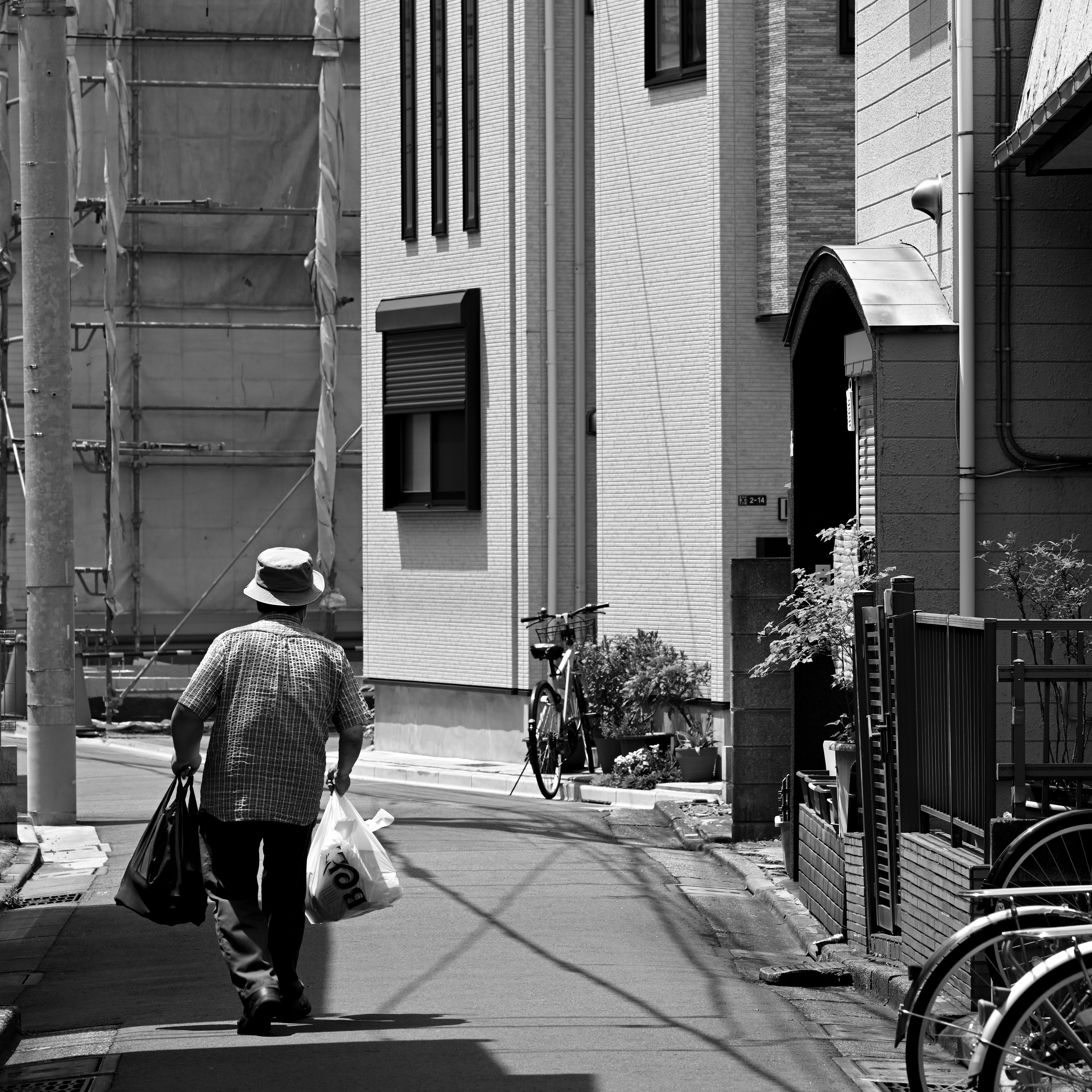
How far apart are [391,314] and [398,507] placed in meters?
2.25

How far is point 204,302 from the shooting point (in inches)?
1179

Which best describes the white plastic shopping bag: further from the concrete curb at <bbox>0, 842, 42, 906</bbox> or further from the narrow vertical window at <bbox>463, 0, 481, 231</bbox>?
the narrow vertical window at <bbox>463, 0, 481, 231</bbox>

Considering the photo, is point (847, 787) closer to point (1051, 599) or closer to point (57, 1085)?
point (1051, 599)

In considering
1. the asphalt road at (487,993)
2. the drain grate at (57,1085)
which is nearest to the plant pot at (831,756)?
the asphalt road at (487,993)

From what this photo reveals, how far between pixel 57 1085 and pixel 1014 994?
3.38m

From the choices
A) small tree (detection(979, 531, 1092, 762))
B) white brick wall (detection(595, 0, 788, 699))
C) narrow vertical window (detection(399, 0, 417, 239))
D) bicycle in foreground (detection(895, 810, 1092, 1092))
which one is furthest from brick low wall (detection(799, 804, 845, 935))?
narrow vertical window (detection(399, 0, 417, 239))

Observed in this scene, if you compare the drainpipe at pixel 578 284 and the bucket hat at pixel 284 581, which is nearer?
the bucket hat at pixel 284 581

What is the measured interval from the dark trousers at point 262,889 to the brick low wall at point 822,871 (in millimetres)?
3282

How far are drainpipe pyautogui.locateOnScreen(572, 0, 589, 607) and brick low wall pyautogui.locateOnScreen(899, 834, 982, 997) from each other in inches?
474

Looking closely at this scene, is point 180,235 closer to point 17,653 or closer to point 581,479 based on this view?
point 17,653

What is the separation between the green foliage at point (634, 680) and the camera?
17.7 m

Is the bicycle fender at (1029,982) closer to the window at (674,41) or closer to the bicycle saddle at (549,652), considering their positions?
the bicycle saddle at (549,652)

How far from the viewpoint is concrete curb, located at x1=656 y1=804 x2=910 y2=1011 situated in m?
8.27

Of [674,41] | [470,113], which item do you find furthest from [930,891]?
[470,113]
